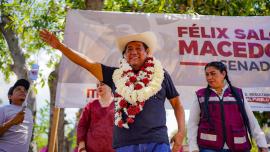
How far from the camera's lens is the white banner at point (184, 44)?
22.0 ft

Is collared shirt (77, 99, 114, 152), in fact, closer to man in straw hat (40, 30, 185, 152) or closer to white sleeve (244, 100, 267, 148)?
man in straw hat (40, 30, 185, 152)

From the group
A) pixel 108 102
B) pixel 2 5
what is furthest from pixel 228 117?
pixel 2 5

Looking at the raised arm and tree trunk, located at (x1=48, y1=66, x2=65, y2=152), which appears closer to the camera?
the raised arm

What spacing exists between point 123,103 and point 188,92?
115 inches

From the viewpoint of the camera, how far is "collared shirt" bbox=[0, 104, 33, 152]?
5102mm

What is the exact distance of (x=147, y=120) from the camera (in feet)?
12.3

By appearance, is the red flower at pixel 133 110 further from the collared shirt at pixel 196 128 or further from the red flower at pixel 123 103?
the collared shirt at pixel 196 128

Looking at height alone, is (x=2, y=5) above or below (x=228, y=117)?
above

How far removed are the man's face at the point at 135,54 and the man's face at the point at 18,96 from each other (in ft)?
6.10

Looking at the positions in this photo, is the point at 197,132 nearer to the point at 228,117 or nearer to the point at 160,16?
the point at 228,117

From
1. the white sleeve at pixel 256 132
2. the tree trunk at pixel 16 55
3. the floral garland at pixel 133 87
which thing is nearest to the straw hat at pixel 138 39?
the floral garland at pixel 133 87

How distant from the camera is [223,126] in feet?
14.5

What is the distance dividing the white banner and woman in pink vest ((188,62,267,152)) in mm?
2032

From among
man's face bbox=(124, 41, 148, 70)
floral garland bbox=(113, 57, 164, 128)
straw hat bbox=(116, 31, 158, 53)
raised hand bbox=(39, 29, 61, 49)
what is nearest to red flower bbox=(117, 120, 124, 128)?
floral garland bbox=(113, 57, 164, 128)
